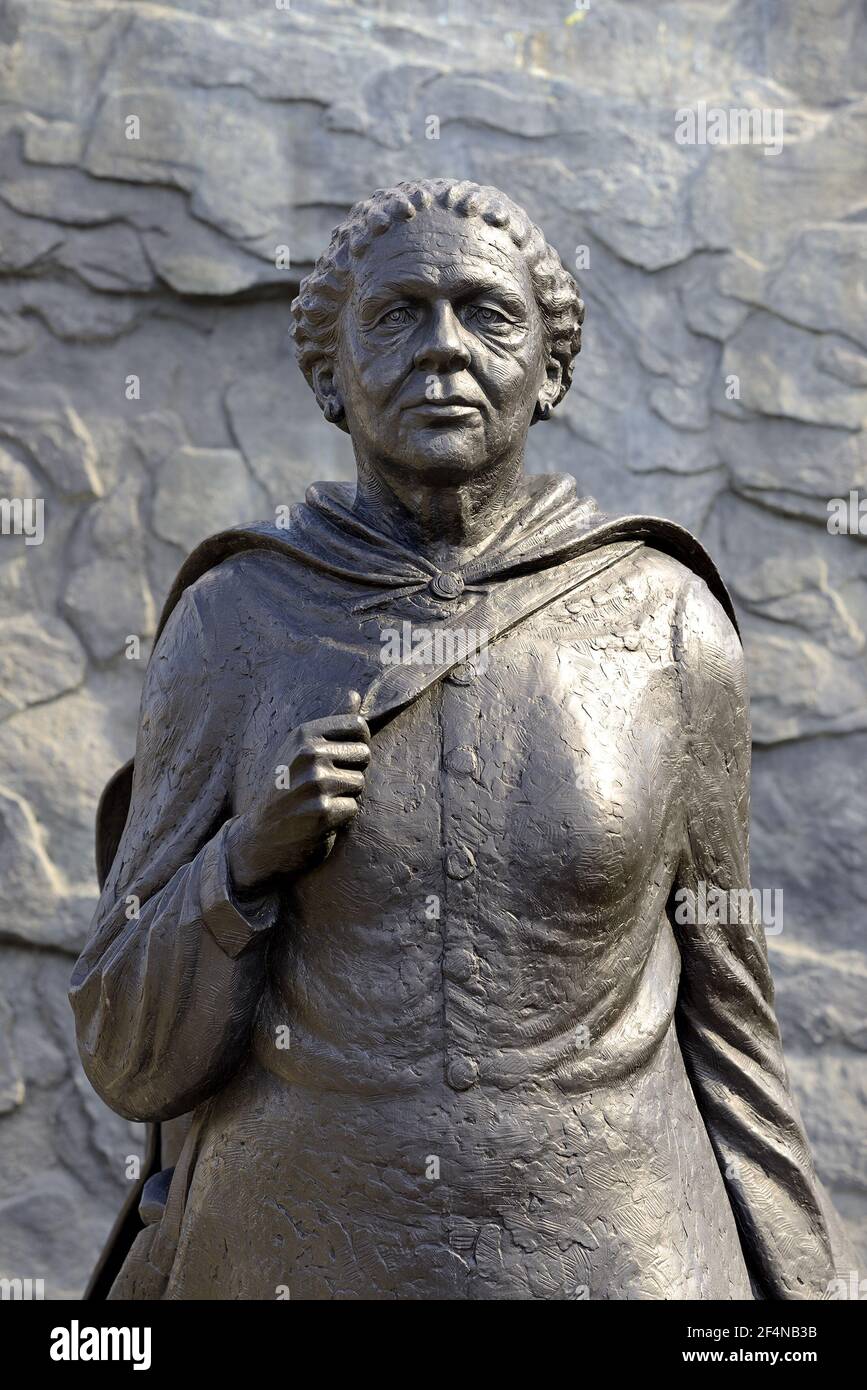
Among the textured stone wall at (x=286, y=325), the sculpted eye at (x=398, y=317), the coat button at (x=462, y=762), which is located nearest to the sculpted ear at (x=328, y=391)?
the sculpted eye at (x=398, y=317)

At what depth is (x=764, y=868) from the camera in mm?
4684

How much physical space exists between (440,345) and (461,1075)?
0.85 metres

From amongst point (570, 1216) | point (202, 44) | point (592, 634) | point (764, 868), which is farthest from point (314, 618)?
point (202, 44)

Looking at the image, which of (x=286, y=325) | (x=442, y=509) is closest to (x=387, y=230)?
(x=442, y=509)

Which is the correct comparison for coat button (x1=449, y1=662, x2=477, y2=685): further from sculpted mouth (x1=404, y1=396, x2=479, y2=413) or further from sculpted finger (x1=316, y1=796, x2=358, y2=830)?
sculpted mouth (x1=404, y1=396, x2=479, y2=413)

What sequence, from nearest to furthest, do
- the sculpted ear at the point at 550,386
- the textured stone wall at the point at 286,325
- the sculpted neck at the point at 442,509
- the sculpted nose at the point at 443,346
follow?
1. the sculpted nose at the point at 443,346
2. the sculpted neck at the point at 442,509
3. the sculpted ear at the point at 550,386
4. the textured stone wall at the point at 286,325

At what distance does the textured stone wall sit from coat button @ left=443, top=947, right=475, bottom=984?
2392 mm

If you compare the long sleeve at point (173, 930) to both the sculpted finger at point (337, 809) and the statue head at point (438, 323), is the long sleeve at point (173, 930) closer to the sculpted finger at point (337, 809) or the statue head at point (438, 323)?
the sculpted finger at point (337, 809)

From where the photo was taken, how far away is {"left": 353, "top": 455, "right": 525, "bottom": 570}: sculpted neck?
8.56 feet

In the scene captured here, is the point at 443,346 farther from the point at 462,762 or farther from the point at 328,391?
the point at 462,762

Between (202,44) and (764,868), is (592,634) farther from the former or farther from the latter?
(202,44)

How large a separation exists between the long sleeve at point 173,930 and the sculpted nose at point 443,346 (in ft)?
1.46

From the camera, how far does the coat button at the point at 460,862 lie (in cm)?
245

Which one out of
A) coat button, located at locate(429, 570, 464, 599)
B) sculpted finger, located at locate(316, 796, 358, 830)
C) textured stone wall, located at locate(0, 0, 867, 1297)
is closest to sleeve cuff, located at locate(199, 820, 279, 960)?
sculpted finger, located at locate(316, 796, 358, 830)
